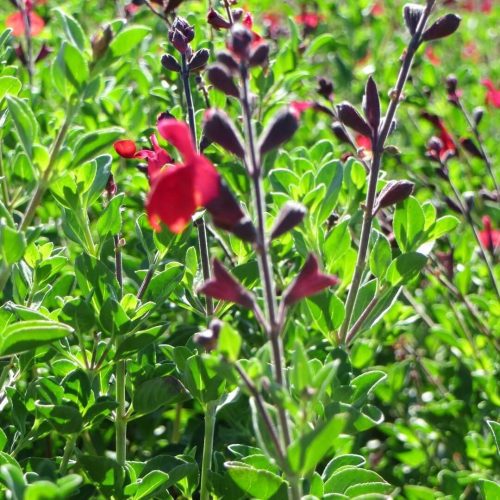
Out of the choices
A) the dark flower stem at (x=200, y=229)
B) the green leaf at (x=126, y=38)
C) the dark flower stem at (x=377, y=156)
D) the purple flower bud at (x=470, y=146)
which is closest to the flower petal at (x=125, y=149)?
the dark flower stem at (x=200, y=229)

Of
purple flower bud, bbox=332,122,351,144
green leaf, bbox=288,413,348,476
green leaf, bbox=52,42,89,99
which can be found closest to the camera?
green leaf, bbox=288,413,348,476

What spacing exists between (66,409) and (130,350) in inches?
7.4

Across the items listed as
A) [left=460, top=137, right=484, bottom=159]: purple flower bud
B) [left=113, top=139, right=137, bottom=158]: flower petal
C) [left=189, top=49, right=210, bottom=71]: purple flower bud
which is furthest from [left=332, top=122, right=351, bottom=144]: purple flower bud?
[left=460, top=137, right=484, bottom=159]: purple flower bud

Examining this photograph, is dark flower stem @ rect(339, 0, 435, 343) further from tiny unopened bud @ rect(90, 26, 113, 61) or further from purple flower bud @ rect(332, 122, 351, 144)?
tiny unopened bud @ rect(90, 26, 113, 61)

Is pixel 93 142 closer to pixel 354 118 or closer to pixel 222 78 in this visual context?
pixel 222 78

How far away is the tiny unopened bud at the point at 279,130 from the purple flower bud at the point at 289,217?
0.33 feet

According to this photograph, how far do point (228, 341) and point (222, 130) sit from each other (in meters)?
0.34

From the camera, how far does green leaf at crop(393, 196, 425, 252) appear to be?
1811mm

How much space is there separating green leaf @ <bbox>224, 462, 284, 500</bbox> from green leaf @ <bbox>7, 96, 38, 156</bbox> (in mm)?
703

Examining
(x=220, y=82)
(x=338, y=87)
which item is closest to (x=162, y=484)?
(x=220, y=82)

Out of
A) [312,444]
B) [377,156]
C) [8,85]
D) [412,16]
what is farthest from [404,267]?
[8,85]

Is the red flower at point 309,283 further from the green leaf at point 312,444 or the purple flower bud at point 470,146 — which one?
the purple flower bud at point 470,146

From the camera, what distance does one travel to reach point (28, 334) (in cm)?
131

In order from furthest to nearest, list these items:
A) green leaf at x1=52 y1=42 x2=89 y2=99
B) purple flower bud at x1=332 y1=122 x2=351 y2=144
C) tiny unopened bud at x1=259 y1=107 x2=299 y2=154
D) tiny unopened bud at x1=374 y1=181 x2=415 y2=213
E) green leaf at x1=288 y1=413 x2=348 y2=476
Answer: purple flower bud at x1=332 y1=122 x2=351 y2=144 < tiny unopened bud at x1=374 y1=181 x2=415 y2=213 < green leaf at x1=52 y1=42 x2=89 y2=99 < tiny unopened bud at x1=259 y1=107 x2=299 y2=154 < green leaf at x1=288 y1=413 x2=348 y2=476
